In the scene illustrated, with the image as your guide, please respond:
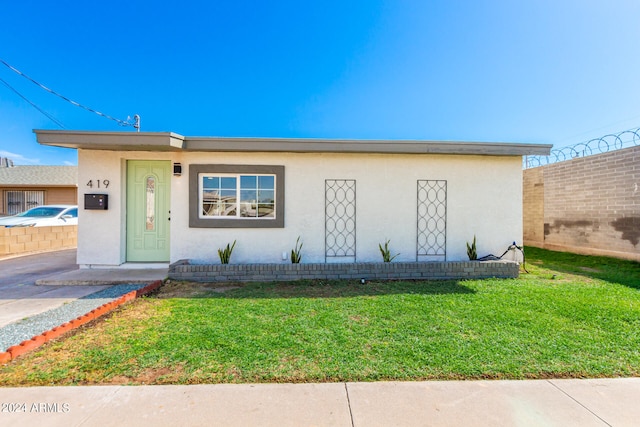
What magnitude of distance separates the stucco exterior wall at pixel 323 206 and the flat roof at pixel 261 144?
1.10 feet

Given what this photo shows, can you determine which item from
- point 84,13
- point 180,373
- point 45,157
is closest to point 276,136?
point 180,373

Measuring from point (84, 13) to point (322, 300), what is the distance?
12208mm

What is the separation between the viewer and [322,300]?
4.64 meters

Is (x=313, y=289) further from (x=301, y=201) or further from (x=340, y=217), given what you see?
(x=301, y=201)

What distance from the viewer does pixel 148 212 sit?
662 cm

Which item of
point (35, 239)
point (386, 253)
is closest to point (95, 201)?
point (35, 239)

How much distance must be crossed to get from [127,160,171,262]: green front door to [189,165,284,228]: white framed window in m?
0.86

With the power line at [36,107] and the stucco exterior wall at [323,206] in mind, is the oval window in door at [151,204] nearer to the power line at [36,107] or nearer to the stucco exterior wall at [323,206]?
the stucco exterior wall at [323,206]

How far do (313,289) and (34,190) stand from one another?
2144cm

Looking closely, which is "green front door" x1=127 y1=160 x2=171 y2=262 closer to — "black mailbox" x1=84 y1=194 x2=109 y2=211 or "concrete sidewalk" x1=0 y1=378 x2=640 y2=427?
"black mailbox" x1=84 y1=194 x2=109 y2=211

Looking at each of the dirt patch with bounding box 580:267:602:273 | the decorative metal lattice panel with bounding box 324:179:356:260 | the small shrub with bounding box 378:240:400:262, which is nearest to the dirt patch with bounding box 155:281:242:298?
the decorative metal lattice panel with bounding box 324:179:356:260

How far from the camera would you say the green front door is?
6586mm

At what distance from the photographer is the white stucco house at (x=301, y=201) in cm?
631

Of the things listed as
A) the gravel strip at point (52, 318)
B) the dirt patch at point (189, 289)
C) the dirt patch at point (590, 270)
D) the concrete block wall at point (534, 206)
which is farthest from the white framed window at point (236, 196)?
the concrete block wall at point (534, 206)
